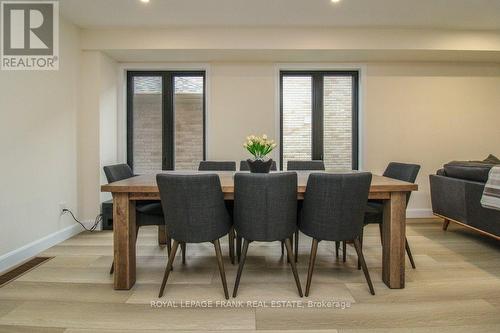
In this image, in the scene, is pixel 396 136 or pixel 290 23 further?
pixel 396 136

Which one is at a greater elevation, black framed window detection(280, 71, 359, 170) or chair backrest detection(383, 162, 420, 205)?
black framed window detection(280, 71, 359, 170)

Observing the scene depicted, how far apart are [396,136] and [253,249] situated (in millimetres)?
2799

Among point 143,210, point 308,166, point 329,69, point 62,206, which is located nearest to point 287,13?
point 329,69

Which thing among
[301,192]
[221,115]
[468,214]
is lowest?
[468,214]

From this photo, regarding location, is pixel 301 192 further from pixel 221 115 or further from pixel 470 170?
pixel 221 115

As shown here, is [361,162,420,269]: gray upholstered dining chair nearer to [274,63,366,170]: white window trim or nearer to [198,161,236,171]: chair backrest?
[274,63,366,170]: white window trim

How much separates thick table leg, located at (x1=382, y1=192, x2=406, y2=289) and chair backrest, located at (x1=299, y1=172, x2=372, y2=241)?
254 millimetres

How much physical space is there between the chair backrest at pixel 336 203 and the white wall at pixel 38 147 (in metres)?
2.63

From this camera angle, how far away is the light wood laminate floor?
1.56 meters

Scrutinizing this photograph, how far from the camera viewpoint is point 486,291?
6.20 ft

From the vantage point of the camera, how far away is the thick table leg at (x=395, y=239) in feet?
6.24

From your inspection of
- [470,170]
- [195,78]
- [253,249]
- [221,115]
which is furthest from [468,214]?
[195,78]

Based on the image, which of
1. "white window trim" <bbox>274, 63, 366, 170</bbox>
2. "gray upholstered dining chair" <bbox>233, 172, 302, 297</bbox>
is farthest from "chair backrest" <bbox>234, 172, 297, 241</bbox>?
"white window trim" <bbox>274, 63, 366, 170</bbox>

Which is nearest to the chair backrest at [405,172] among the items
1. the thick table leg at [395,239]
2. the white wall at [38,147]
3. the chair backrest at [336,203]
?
the thick table leg at [395,239]
